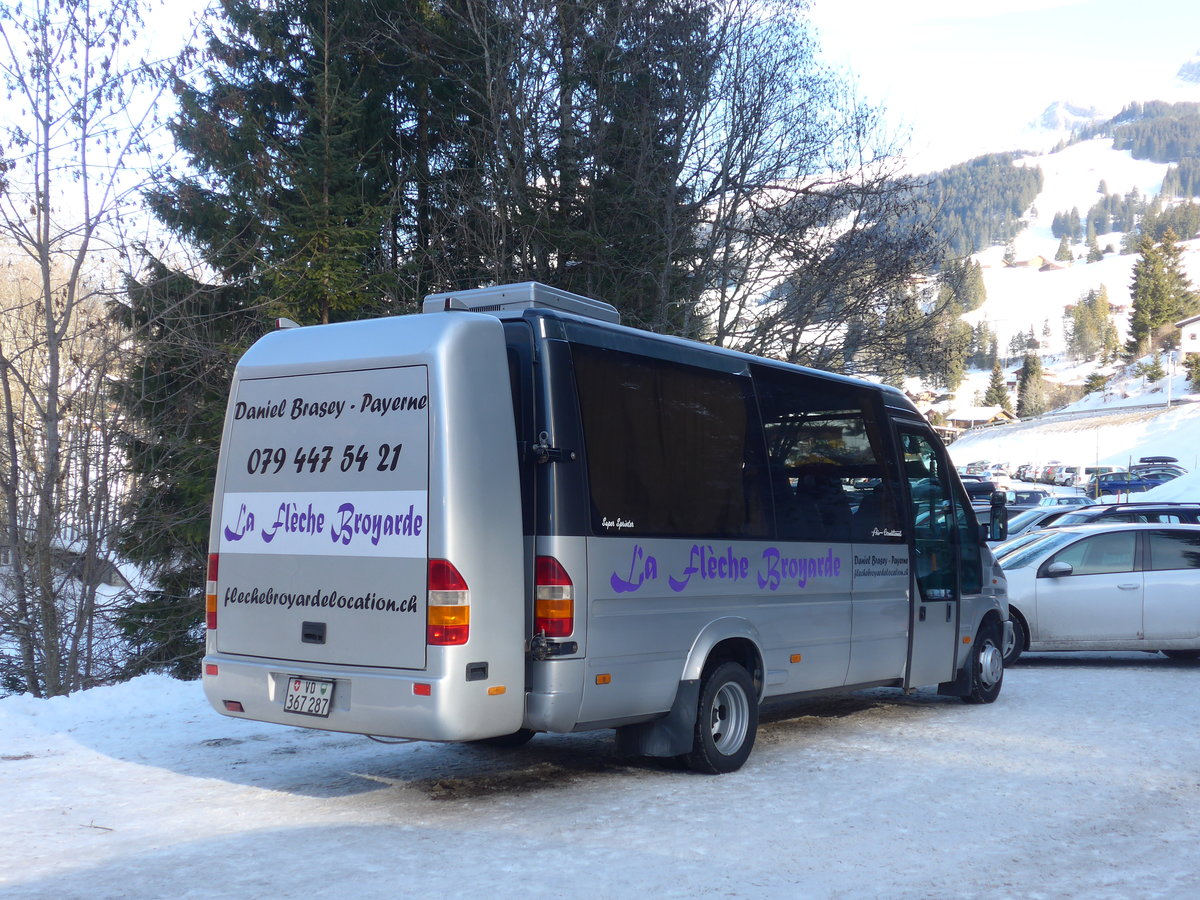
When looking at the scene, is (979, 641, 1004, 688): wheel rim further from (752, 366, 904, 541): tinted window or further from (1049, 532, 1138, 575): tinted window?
(1049, 532, 1138, 575): tinted window

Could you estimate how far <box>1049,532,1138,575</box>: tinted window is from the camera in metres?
13.4

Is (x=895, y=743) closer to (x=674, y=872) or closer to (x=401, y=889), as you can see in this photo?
(x=674, y=872)

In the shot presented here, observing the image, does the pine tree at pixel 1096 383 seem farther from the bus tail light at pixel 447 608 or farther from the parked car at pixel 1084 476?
the bus tail light at pixel 447 608

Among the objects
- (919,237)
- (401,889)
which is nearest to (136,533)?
(401,889)

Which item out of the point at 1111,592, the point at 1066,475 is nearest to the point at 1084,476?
the point at 1066,475

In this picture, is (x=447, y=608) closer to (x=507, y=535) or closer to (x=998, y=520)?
(x=507, y=535)

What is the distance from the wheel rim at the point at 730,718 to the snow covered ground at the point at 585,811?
238 mm

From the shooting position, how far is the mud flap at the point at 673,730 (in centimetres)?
714

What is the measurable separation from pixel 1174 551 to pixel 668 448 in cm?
889

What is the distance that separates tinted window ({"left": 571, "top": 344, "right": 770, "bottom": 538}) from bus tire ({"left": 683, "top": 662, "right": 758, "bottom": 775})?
0.94 meters

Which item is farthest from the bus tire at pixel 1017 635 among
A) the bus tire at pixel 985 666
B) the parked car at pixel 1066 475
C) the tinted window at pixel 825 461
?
the parked car at pixel 1066 475

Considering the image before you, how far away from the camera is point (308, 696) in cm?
639

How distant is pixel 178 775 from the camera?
7254mm

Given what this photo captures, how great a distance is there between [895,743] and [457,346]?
4665mm
